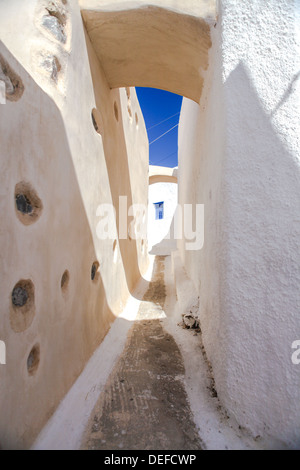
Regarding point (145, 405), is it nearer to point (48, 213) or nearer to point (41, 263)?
point (41, 263)

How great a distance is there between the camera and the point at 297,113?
1710 mm

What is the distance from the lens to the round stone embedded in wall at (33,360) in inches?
57.7

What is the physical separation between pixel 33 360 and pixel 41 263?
574 millimetres

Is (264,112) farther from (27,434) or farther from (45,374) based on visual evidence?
(27,434)

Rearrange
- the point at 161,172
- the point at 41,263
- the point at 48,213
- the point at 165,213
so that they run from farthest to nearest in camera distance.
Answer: the point at 165,213 → the point at 161,172 → the point at 48,213 → the point at 41,263

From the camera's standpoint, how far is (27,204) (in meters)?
1.53

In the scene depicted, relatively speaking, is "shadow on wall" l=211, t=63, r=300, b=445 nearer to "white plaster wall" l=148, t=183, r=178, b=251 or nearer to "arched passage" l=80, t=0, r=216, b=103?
"arched passage" l=80, t=0, r=216, b=103

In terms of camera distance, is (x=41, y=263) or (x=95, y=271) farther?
(x=95, y=271)

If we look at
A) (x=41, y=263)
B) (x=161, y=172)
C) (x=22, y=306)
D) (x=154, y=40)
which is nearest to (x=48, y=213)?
(x=41, y=263)

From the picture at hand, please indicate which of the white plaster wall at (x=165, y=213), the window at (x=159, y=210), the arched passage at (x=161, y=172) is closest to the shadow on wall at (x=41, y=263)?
the arched passage at (x=161, y=172)

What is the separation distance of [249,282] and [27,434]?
154 cm

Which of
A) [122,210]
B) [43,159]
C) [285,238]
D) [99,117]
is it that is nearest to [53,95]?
[43,159]

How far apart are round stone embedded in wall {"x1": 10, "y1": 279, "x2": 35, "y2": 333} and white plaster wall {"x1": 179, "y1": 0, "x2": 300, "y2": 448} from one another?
1.22m

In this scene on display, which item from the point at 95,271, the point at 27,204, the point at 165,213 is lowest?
the point at 95,271
